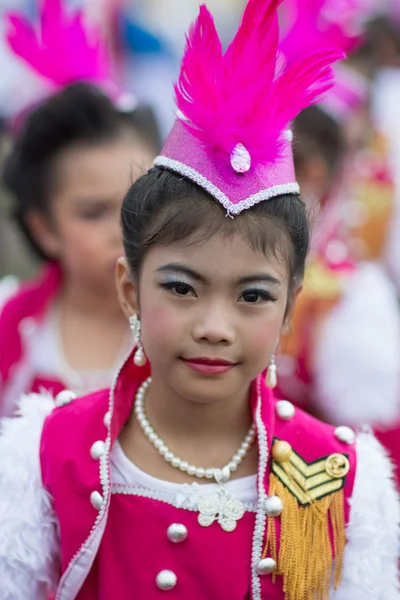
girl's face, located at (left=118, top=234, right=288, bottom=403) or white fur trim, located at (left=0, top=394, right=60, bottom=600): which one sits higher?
girl's face, located at (left=118, top=234, right=288, bottom=403)

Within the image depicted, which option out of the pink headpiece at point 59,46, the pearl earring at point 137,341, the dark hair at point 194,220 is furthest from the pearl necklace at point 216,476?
the pink headpiece at point 59,46

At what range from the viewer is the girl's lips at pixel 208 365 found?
4.99ft

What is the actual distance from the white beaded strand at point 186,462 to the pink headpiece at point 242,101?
0.49 m

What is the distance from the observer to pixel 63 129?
8.96ft

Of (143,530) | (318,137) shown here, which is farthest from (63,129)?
(143,530)

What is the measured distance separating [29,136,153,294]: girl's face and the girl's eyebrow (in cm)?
108

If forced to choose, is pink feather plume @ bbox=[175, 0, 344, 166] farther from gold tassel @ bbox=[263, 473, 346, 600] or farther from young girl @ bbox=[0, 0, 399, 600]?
gold tassel @ bbox=[263, 473, 346, 600]

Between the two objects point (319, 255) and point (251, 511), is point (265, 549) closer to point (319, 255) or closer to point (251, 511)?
point (251, 511)

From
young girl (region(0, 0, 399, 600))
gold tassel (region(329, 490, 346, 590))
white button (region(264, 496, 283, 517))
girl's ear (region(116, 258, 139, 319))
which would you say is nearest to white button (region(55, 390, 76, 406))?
young girl (region(0, 0, 399, 600))

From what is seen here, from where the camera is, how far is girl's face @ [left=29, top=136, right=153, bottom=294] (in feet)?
8.60

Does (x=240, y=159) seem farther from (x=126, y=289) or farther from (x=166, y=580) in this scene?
(x=166, y=580)

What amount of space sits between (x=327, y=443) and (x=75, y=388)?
1097 millimetres

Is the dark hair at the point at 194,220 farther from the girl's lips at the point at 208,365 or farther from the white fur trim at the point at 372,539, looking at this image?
the white fur trim at the point at 372,539

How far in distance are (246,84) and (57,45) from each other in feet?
4.63
